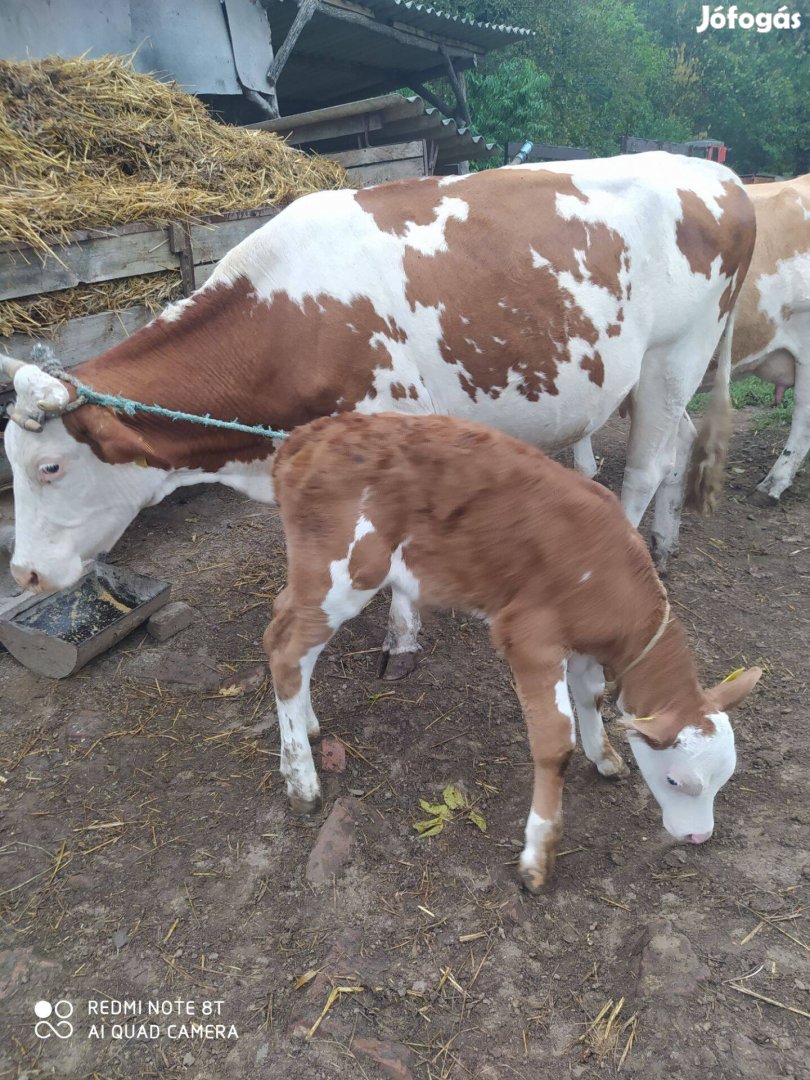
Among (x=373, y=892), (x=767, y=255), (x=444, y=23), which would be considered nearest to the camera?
(x=373, y=892)

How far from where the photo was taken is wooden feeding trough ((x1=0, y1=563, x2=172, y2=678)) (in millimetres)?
3844

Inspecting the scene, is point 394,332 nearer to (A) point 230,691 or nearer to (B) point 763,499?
(A) point 230,691

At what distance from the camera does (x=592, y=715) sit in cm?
302

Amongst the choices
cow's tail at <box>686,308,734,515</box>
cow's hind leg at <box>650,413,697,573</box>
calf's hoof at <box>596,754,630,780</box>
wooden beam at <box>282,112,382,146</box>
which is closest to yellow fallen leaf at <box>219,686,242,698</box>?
calf's hoof at <box>596,754,630,780</box>

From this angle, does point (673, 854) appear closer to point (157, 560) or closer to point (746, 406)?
point (157, 560)

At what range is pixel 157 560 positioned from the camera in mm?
5105

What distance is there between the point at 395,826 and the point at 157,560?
2.92 meters

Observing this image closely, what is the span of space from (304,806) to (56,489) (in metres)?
1.69

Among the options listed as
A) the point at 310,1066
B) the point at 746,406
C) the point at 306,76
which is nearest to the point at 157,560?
the point at 310,1066

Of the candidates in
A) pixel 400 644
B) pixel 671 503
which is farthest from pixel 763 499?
pixel 400 644

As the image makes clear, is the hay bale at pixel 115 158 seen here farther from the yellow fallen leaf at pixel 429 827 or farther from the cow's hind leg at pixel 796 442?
the cow's hind leg at pixel 796 442

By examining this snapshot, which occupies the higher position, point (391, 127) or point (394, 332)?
point (391, 127)

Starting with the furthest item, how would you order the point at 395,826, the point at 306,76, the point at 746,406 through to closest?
the point at 306,76 < the point at 746,406 < the point at 395,826

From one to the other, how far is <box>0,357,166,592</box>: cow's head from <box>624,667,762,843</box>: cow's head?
91.0 inches
